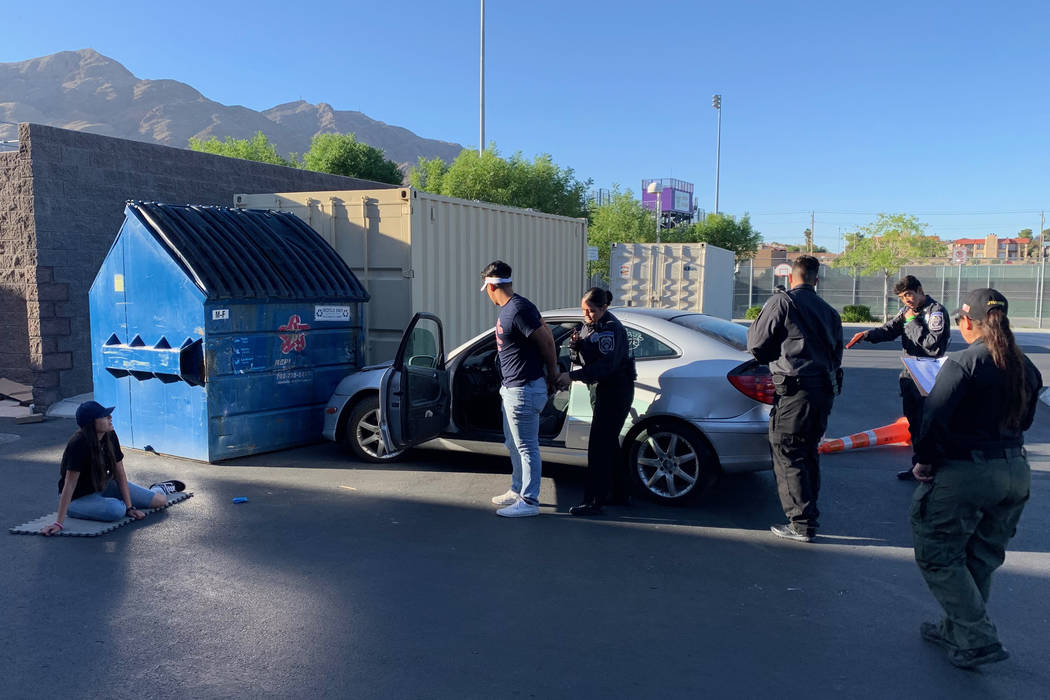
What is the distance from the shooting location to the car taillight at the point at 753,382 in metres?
5.66

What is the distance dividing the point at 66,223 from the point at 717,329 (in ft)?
27.7

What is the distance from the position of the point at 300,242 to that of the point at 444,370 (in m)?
2.84

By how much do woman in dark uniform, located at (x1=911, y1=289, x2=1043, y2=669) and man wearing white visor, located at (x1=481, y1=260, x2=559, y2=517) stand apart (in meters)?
2.78

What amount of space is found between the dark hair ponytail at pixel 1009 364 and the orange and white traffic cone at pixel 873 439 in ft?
16.5

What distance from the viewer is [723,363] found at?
581cm

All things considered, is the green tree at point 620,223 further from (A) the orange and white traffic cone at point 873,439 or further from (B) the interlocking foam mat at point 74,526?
(B) the interlocking foam mat at point 74,526

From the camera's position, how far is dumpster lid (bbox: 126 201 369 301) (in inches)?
290

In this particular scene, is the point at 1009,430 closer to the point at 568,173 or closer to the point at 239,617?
the point at 239,617

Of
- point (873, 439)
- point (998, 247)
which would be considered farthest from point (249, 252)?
point (998, 247)

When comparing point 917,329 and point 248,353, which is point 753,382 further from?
point 248,353

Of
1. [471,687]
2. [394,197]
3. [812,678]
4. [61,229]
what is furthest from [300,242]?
[812,678]

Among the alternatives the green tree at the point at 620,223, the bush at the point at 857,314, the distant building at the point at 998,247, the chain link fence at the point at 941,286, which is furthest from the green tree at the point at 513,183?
the distant building at the point at 998,247

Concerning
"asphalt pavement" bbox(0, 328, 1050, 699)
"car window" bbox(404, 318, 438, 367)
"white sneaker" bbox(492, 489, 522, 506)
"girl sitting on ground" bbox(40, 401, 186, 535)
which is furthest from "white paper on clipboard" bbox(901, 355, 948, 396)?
"girl sitting on ground" bbox(40, 401, 186, 535)

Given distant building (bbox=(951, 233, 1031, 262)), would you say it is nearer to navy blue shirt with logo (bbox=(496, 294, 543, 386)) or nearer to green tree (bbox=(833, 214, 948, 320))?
green tree (bbox=(833, 214, 948, 320))
